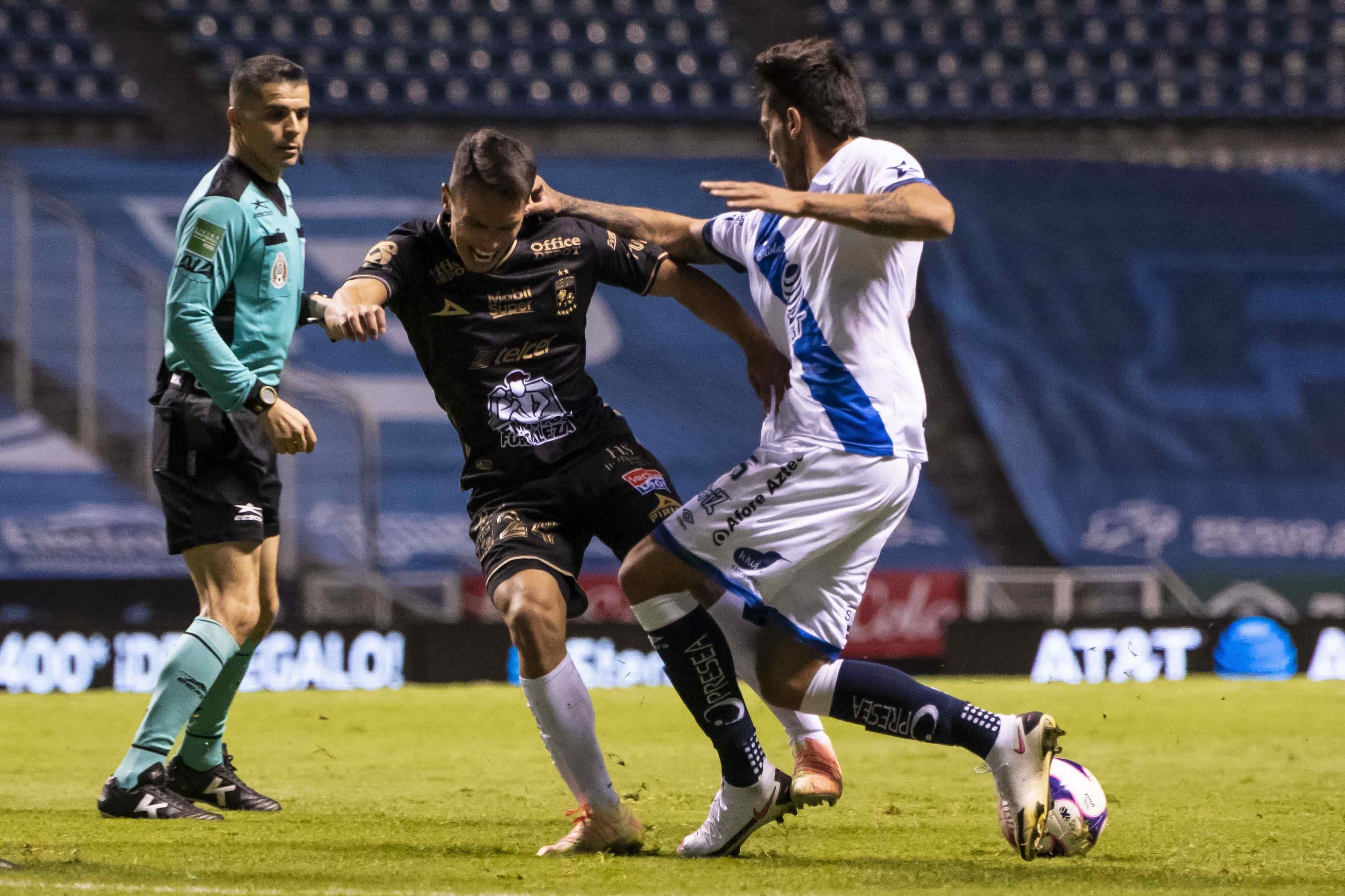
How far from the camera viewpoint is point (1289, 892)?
10.3 feet

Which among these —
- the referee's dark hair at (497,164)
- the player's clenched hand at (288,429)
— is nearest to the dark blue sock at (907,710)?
the referee's dark hair at (497,164)

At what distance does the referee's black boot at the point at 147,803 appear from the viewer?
4.33 m

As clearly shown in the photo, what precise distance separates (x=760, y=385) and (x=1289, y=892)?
5.41 ft

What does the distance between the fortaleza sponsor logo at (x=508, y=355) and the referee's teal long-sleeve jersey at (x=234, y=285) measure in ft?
2.05

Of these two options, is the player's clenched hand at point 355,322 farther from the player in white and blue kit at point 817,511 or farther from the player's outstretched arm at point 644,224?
the player in white and blue kit at point 817,511

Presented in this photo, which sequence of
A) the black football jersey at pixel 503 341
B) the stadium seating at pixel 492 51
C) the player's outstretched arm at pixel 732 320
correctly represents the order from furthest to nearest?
the stadium seating at pixel 492 51 < the black football jersey at pixel 503 341 < the player's outstretched arm at pixel 732 320

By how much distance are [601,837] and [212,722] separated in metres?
1.56

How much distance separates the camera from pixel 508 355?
159 inches

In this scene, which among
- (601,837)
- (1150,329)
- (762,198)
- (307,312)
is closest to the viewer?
(762,198)

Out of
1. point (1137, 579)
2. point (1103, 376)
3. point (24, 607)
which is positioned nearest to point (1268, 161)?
point (1103, 376)

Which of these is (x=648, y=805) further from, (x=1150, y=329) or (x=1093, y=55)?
(x=1093, y=55)

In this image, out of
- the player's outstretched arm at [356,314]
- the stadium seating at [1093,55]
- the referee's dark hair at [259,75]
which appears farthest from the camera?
the stadium seating at [1093,55]

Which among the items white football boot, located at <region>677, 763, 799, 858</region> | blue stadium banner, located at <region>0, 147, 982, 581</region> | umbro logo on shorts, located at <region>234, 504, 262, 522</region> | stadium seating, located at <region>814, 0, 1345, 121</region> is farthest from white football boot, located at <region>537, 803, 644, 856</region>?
stadium seating, located at <region>814, 0, 1345, 121</region>

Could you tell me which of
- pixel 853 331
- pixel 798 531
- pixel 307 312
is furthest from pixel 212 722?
pixel 853 331
